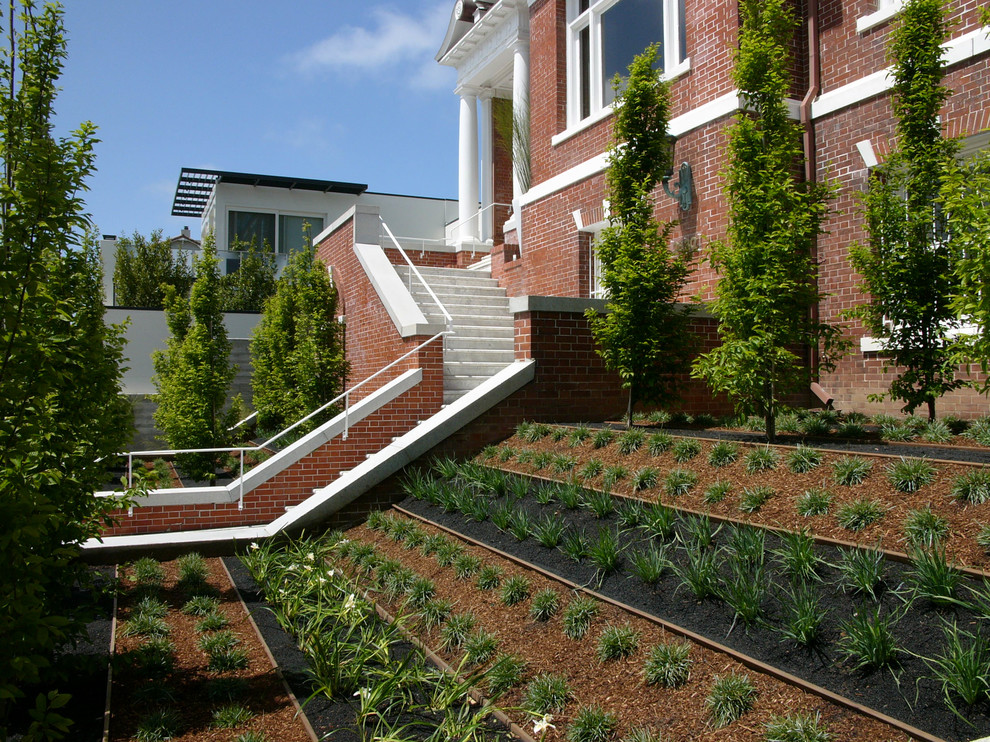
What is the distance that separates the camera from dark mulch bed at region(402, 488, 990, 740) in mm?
3221

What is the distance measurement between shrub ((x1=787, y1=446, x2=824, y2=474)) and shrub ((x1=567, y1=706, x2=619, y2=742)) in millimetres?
2658

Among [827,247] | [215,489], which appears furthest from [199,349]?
[827,247]

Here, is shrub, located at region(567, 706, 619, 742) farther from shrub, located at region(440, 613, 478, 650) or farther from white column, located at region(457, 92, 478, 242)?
white column, located at region(457, 92, 478, 242)

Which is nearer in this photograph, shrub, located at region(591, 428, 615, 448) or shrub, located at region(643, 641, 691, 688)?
shrub, located at region(643, 641, 691, 688)

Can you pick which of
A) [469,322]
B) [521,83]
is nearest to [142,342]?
[469,322]

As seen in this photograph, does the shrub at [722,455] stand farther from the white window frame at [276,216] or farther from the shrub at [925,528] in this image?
the white window frame at [276,216]

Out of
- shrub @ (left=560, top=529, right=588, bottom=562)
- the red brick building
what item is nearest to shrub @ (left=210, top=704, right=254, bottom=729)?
shrub @ (left=560, top=529, right=588, bottom=562)

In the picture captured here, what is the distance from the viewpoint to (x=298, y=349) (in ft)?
45.9

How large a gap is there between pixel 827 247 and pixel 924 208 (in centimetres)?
282

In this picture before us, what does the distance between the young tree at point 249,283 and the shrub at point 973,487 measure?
23.1 metres

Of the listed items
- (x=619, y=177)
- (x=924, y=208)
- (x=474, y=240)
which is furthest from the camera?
(x=474, y=240)

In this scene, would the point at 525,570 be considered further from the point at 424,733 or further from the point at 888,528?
the point at 888,528

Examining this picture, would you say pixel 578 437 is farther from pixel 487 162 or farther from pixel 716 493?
pixel 487 162

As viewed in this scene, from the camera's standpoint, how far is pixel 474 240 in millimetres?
17859
